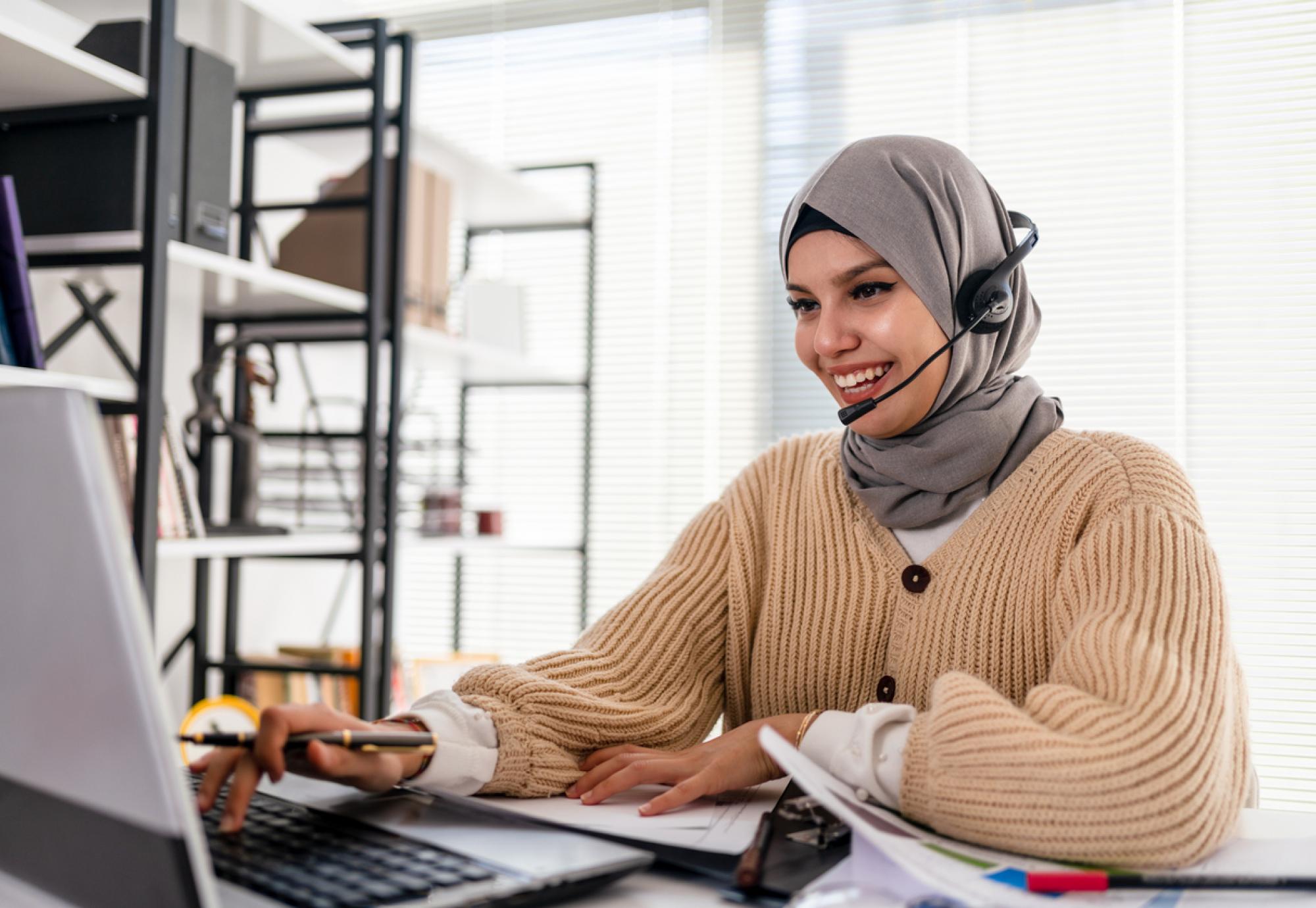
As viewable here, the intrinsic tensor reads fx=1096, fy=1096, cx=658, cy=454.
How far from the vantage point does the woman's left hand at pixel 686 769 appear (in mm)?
815

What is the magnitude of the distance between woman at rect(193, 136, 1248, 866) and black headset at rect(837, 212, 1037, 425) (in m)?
0.01

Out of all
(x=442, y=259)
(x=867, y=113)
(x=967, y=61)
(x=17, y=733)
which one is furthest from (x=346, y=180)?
(x=17, y=733)

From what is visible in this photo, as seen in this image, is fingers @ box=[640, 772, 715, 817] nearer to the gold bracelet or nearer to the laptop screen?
the gold bracelet

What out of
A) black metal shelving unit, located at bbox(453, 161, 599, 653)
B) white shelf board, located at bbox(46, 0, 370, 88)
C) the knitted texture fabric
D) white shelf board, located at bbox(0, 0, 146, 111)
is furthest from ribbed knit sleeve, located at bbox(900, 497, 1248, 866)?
black metal shelving unit, located at bbox(453, 161, 599, 653)

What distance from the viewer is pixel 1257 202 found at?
8.18 feet

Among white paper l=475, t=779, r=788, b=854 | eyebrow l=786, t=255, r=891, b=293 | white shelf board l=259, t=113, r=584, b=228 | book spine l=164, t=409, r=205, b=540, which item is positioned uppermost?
white shelf board l=259, t=113, r=584, b=228

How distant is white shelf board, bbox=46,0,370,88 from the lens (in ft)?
5.55

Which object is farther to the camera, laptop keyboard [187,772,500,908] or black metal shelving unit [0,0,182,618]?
black metal shelving unit [0,0,182,618]

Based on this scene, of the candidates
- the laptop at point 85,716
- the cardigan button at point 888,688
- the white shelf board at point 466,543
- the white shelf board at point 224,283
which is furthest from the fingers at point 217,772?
the white shelf board at point 466,543

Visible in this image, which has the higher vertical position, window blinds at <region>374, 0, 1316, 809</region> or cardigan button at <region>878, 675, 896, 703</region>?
window blinds at <region>374, 0, 1316, 809</region>

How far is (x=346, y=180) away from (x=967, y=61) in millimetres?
1564

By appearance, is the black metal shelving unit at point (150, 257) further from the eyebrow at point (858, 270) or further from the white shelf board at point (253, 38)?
the eyebrow at point (858, 270)

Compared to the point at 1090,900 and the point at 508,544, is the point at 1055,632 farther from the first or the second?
the point at 508,544

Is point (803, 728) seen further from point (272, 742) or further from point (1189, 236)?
point (1189, 236)
